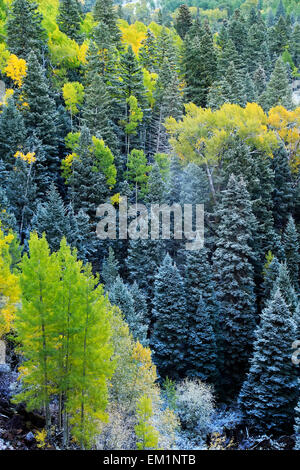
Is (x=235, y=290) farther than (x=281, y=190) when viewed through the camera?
No

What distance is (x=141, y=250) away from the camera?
36.5 m

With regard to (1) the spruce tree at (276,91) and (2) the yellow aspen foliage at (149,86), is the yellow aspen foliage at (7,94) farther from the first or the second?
(1) the spruce tree at (276,91)

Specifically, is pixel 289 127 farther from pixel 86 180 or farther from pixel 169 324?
pixel 169 324

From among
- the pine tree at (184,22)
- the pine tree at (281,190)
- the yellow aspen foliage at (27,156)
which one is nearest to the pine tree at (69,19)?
the pine tree at (184,22)

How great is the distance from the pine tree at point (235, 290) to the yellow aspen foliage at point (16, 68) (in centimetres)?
2471

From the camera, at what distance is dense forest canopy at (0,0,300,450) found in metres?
18.9

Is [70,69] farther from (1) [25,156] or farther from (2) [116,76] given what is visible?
(1) [25,156]

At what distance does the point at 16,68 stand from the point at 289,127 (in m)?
28.6

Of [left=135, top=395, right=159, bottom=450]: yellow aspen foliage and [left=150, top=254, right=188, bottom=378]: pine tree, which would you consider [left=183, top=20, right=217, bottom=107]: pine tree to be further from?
[left=135, top=395, right=159, bottom=450]: yellow aspen foliage

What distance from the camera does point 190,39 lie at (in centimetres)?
6188

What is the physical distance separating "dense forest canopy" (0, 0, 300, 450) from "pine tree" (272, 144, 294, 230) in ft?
0.56

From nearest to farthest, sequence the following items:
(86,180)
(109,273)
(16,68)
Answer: (109,273)
(86,180)
(16,68)

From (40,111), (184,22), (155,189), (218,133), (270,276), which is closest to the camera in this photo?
(270,276)

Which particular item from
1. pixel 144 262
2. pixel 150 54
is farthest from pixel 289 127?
pixel 150 54
